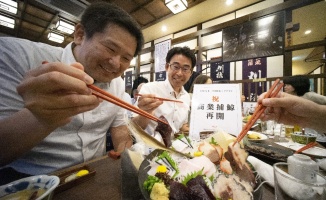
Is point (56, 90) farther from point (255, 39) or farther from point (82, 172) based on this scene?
point (255, 39)

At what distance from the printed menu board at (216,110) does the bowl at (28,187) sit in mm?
1299

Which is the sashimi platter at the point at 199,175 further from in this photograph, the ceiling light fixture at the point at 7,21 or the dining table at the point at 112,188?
the ceiling light fixture at the point at 7,21

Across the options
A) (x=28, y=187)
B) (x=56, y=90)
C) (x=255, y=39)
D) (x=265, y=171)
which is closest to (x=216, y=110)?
(x=265, y=171)

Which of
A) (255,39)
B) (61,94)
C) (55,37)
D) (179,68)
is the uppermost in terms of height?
(55,37)

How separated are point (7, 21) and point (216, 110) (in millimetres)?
10811

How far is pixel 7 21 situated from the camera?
7.64 metres

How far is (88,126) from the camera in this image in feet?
5.96

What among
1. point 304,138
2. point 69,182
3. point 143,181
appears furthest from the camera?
point 304,138

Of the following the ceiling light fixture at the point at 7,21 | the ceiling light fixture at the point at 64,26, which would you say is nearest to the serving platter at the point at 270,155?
the ceiling light fixture at the point at 64,26

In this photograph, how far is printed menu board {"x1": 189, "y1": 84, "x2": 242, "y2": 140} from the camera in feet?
5.51

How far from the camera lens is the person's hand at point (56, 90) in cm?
72

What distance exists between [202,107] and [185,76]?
1.89m

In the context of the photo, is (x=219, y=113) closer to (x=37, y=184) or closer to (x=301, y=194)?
(x=301, y=194)

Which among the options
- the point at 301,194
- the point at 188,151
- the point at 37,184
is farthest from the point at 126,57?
the point at 301,194
